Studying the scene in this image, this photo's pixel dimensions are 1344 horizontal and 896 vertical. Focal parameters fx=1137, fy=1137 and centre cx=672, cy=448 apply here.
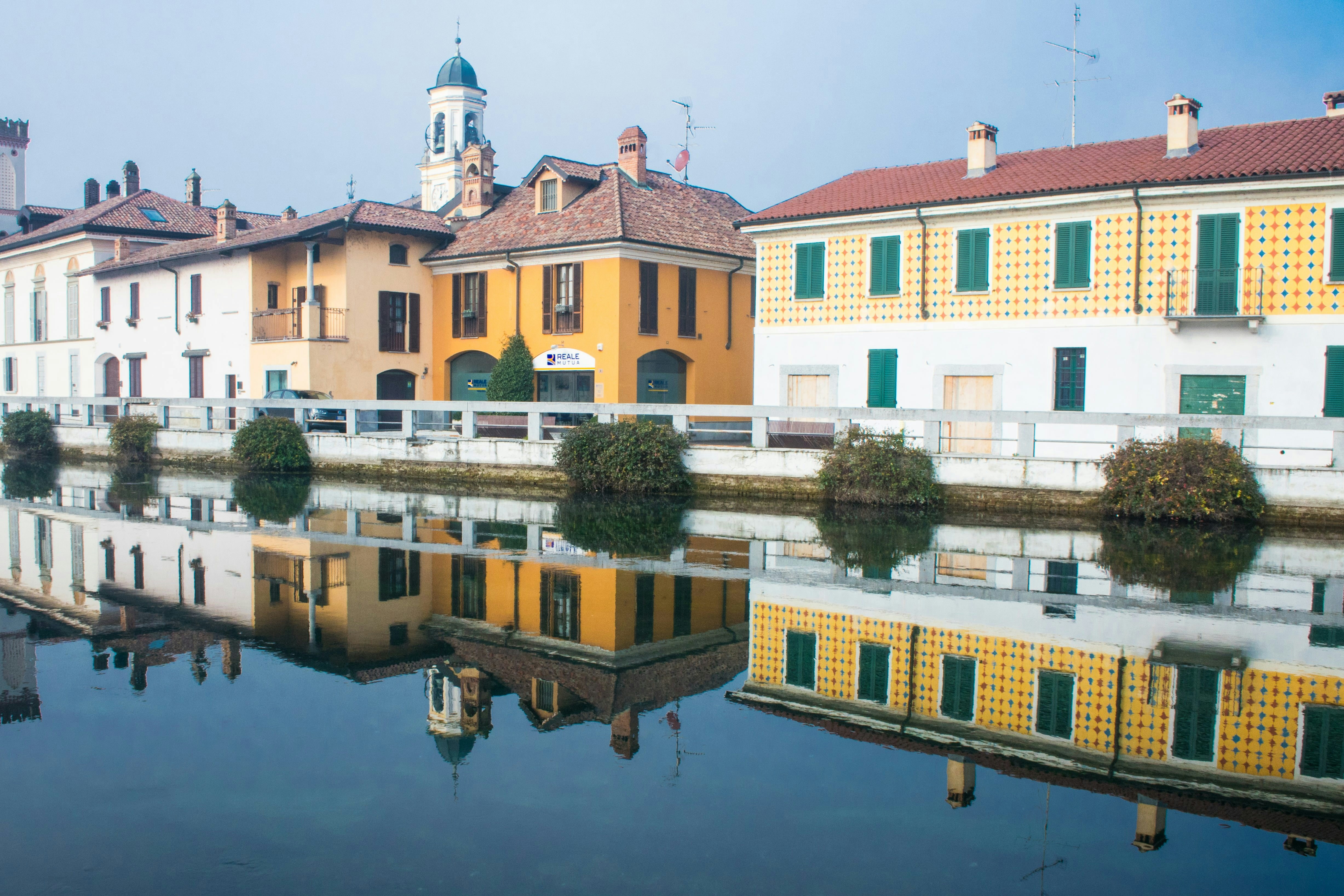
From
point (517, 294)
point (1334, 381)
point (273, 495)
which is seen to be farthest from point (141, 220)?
point (1334, 381)

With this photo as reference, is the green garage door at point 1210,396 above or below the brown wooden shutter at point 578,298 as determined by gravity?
below

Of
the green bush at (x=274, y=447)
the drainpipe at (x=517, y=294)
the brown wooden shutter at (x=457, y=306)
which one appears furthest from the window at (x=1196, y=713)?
the brown wooden shutter at (x=457, y=306)

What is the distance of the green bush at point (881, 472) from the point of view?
19.3 meters

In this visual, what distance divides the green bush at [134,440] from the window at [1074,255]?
22854mm

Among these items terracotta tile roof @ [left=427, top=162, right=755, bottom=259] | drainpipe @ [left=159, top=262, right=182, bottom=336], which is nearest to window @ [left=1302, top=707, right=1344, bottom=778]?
terracotta tile roof @ [left=427, top=162, right=755, bottom=259]

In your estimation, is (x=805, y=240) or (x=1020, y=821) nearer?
(x=1020, y=821)

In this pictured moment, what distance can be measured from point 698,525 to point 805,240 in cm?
1132

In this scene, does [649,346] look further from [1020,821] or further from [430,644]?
[1020,821]

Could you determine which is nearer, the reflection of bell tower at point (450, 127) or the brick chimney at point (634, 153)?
the brick chimney at point (634, 153)

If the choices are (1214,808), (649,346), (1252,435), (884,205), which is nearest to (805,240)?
(884,205)

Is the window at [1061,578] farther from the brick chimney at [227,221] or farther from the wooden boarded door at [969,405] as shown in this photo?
the brick chimney at [227,221]

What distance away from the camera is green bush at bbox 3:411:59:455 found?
3362 centimetres

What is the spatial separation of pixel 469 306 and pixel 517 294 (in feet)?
7.97

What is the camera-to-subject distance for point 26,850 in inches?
212
